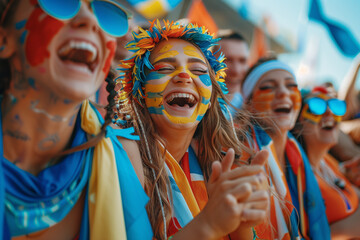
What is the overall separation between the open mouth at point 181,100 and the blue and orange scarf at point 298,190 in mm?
847

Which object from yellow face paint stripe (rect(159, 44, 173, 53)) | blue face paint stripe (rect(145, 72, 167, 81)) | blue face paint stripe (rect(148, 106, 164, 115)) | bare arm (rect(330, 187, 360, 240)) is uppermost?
yellow face paint stripe (rect(159, 44, 173, 53))

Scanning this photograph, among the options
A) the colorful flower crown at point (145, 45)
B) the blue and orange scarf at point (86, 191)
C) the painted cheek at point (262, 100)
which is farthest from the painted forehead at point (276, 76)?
the blue and orange scarf at point (86, 191)

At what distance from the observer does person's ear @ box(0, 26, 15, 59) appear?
4.05 feet

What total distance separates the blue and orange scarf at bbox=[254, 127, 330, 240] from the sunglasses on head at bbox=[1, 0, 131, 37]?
1629mm

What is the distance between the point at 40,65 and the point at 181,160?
115 cm

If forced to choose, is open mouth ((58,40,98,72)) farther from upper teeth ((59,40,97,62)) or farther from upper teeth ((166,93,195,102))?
upper teeth ((166,93,195,102))

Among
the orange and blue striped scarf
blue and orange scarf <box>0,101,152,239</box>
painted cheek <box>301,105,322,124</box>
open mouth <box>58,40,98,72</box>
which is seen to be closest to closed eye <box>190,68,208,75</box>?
the orange and blue striped scarf

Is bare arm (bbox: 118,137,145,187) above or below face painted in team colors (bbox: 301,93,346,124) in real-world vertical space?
below

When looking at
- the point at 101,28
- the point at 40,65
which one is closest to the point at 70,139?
the point at 40,65

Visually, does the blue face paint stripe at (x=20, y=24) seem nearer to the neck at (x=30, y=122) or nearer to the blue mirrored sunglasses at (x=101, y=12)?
the blue mirrored sunglasses at (x=101, y=12)

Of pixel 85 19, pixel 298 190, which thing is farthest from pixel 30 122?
pixel 298 190

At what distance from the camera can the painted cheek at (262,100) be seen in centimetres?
275

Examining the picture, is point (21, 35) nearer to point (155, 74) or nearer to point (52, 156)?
point (52, 156)

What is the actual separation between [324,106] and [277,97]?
27.4 inches
